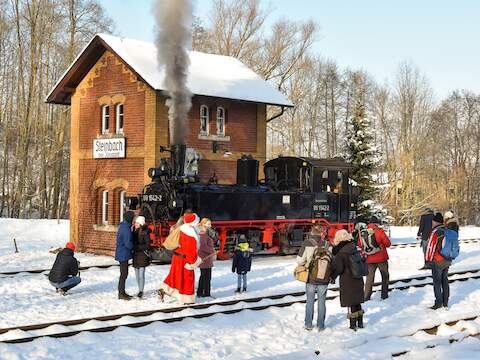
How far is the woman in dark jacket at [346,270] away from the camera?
8.64 meters

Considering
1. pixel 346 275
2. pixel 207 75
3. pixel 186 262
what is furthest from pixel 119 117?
pixel 346 275

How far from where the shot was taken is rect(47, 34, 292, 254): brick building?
19453 millimetres

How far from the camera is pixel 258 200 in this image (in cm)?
1800

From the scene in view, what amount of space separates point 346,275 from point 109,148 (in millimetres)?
13446

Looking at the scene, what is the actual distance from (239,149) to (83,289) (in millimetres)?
10339

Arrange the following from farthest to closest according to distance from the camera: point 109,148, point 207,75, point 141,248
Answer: point 207,75, point 109,148, point 141,248

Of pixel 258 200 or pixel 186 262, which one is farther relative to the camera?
pixel 258 200

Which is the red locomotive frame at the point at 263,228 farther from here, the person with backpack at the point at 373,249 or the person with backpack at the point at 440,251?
the person with backpack at the point at 440,251

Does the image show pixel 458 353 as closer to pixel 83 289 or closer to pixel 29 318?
pixel 29 318

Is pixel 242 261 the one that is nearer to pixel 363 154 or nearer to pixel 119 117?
pixel 119 117

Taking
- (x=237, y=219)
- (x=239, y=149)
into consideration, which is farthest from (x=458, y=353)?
(x=239, y=149)

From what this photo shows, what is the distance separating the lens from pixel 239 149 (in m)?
21.6

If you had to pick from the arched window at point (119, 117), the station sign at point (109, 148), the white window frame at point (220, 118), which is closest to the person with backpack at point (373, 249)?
the white window frame at point (220, 118)

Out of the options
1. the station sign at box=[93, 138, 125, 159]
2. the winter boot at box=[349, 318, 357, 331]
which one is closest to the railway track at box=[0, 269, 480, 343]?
the winter boot at box=[349, 318, 357, 331]
